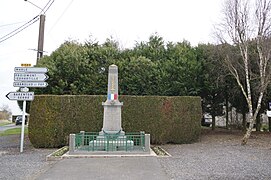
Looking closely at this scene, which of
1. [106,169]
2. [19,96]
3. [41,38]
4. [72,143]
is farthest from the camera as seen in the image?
[41,38]

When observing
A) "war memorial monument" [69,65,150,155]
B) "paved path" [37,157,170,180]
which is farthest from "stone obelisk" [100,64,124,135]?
"paved path" [37,157,170,180]

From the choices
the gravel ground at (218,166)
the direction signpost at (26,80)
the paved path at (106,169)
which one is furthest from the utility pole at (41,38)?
the gravel ground at (218,166)

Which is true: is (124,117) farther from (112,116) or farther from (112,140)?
(112,140)

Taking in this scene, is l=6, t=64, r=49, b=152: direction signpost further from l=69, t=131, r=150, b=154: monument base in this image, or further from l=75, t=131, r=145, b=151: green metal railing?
l=69, t=131, r=150, b=154: monument base

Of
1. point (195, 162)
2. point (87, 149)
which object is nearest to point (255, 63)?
point (195, 162)

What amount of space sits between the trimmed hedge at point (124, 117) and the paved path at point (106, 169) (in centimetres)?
454

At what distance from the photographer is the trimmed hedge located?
12953 millimetres

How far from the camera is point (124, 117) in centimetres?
1389

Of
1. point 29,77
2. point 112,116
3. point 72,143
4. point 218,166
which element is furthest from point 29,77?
point 218,166

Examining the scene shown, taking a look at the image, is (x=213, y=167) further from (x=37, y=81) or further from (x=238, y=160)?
(x=37, y=81)

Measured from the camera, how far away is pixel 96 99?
45.0ft

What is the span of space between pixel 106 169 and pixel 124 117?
257 inches

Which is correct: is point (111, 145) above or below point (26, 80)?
below

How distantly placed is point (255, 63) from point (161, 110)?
23.3 ft
